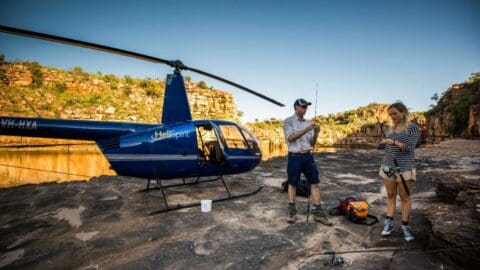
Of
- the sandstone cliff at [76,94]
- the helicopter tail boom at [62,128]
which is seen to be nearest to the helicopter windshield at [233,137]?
the helicopter tail boom at [62,128]

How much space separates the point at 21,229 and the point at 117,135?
7.09 ft

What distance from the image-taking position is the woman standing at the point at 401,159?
3.11m

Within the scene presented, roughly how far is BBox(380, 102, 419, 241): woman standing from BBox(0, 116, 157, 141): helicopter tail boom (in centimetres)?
454

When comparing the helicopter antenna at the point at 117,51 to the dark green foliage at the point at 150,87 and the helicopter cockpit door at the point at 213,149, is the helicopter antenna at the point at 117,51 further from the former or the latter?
the dark green foliage at the point at 150,87

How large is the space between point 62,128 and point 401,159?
6.00 meters

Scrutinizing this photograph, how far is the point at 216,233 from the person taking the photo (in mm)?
3641

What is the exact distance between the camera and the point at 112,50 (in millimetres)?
4297

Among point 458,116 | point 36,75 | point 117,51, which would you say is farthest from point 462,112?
point 36,75

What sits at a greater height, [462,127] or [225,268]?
[462,127]

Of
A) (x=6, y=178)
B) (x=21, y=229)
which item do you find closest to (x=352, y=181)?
(x=21, y=229)

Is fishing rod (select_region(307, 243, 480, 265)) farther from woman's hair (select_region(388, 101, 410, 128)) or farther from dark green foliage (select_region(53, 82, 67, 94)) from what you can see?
dark green foliage (select_region(53, 82, 67, 94))

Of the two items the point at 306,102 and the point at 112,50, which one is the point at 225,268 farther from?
the point at 112,50

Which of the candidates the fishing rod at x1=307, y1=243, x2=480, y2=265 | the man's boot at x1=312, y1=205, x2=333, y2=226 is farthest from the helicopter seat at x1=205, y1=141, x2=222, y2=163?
the fishing rod at x1=307, y1=243, x2=480, y2=265

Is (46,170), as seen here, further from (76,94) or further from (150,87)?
(150,87)
